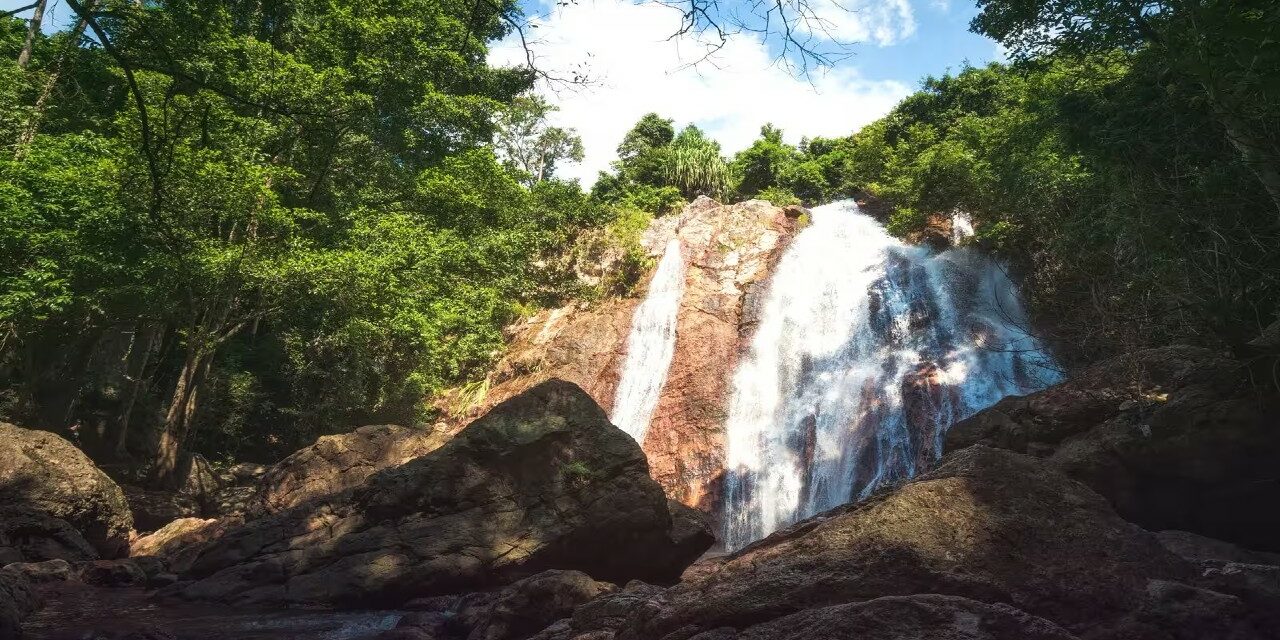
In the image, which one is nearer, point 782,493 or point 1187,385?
point 1187,385

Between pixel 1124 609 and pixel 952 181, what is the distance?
20.3m

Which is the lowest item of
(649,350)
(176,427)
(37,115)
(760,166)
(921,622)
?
(176,427)

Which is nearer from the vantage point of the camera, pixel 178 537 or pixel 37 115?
pixel 178 537

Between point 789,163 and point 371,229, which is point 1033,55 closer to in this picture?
point 371,229

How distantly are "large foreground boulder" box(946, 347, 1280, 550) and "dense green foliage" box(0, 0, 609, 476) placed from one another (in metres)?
11.8

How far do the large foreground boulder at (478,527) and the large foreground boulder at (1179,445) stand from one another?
5.75 meters

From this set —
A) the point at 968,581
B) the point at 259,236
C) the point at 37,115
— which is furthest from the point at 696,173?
the point at 968,581

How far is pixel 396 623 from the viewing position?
766cm

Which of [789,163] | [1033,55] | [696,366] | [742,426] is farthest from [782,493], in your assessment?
[789,163]

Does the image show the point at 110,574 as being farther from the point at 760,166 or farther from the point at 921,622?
the point at 760,166

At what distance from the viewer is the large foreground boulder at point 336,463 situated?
13.6 m

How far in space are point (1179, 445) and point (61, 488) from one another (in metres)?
16.4

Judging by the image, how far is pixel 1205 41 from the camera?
484 cm

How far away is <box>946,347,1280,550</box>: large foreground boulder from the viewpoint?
7.82 m
